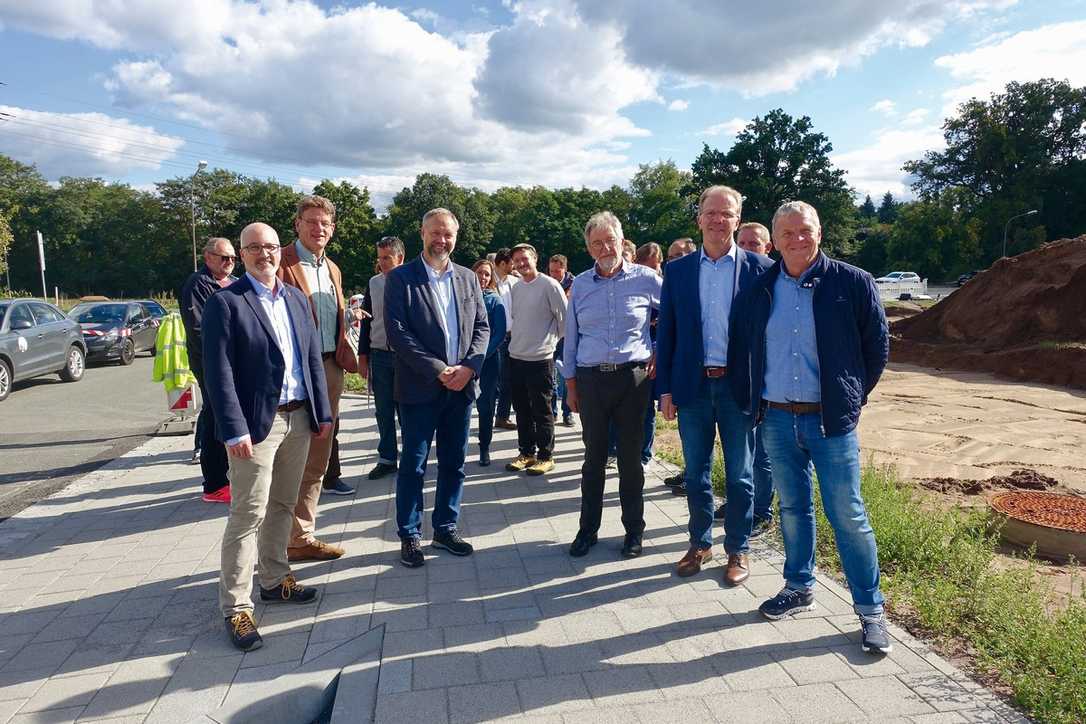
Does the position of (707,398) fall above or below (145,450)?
above

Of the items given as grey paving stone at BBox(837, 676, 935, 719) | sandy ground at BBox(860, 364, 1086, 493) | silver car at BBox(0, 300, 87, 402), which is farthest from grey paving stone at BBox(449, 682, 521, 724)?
silver car at BBox(0, 300, 87, 402)

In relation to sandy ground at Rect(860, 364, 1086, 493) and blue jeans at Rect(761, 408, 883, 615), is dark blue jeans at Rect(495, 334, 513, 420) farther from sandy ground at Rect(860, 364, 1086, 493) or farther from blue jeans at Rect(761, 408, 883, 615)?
blue jeans at Rect(761, 408, 883, 615)

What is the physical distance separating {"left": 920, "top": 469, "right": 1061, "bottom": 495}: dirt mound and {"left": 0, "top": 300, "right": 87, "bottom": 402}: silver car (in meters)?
13.6

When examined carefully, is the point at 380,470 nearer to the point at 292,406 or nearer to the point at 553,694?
the point at 292,406

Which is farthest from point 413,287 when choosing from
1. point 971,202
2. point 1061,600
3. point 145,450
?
point 971,202

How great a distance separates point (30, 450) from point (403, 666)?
282 inches

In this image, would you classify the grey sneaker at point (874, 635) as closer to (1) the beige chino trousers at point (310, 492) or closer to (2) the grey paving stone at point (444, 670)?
(2) the grey paving stone at point (444, 670)

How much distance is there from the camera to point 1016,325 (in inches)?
612

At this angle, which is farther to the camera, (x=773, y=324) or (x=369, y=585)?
(x=369, y=585)

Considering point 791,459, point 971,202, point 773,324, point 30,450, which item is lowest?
point 30,450

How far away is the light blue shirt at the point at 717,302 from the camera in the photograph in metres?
3.93

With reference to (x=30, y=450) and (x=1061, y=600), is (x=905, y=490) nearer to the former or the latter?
(x=1061, y=600)

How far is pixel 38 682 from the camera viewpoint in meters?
3.07

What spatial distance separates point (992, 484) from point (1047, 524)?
1955 millimetres
